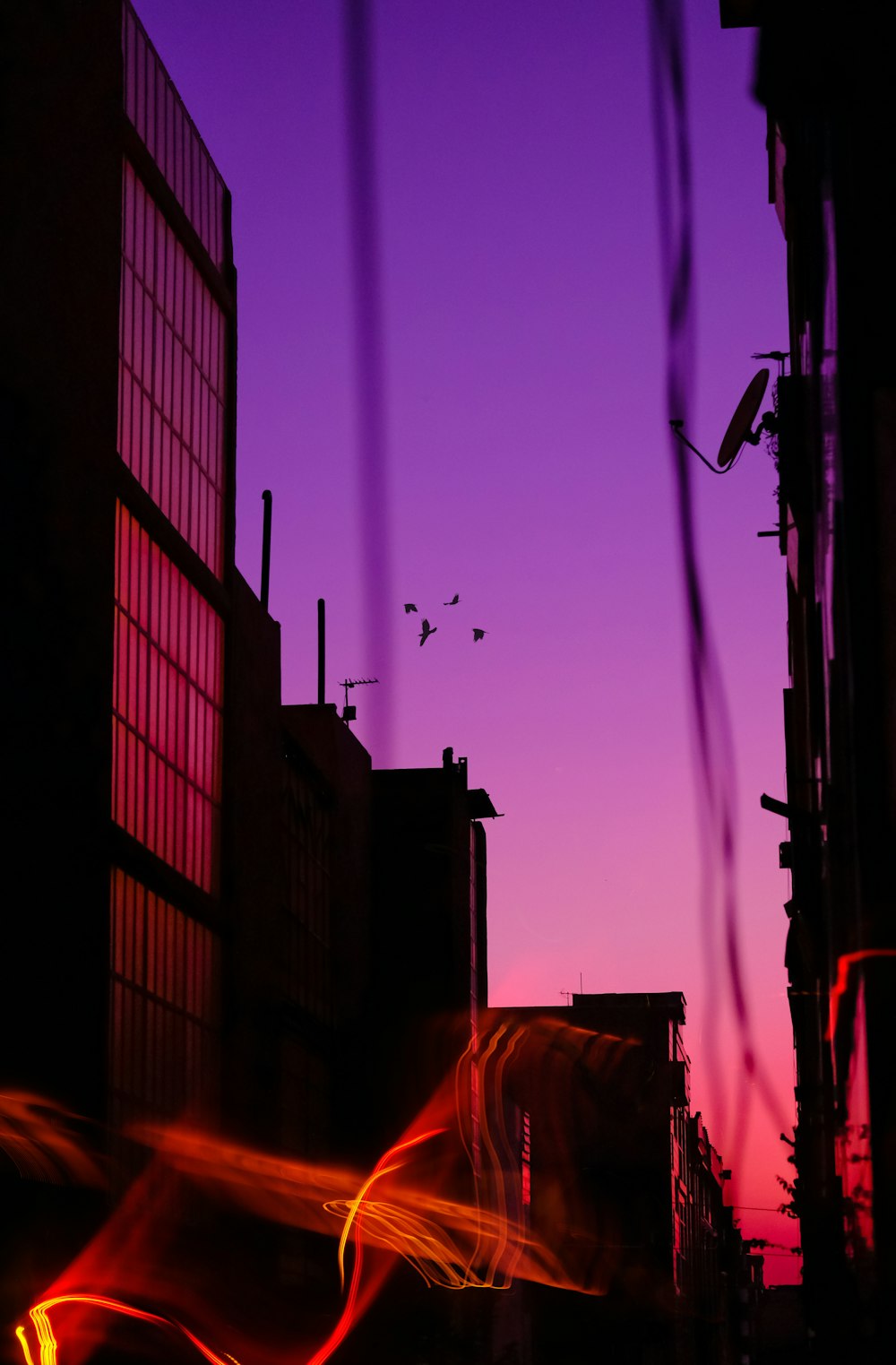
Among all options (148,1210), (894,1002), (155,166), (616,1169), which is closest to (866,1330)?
(894,1002)

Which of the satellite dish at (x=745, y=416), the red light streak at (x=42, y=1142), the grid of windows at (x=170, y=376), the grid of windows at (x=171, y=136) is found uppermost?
the grid of windows at (x=171, y=136)

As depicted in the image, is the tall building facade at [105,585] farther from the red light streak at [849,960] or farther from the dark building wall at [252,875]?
the red light streak at [849,960]

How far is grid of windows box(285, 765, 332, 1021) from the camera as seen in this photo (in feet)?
156

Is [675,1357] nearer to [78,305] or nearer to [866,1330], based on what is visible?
[78,305]

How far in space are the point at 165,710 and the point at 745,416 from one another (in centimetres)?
2222

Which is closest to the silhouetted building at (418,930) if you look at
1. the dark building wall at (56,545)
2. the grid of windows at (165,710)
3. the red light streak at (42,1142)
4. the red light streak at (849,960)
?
the grid of windows at (165,710)

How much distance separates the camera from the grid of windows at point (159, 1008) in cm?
2997

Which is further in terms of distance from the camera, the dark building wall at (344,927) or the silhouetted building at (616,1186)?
the silhouetted building at (616,1186)

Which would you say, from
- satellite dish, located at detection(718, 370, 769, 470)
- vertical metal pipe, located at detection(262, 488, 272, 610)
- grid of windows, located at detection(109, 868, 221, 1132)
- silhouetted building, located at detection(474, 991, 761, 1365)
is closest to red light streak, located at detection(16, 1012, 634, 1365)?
silhouetted building, located at detection(474, 991, 761, 1365)

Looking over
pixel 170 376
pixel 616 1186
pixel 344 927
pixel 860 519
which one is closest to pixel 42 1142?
pixel 170 376

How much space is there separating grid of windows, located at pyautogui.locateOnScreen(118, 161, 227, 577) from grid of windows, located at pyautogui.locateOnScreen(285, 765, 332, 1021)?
38.3 ft

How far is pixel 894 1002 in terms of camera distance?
11859mm

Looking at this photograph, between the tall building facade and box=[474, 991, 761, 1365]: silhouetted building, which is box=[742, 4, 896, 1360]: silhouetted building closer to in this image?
the tall building facade

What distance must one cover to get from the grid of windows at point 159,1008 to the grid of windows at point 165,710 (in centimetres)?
124
